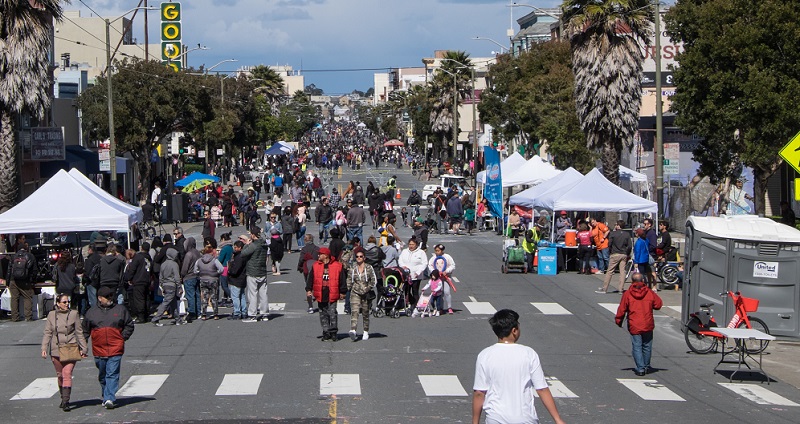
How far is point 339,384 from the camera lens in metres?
14.6

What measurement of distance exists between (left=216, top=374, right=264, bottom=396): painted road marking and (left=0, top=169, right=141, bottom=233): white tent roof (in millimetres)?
8295

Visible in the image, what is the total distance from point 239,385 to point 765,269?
925 centimetres

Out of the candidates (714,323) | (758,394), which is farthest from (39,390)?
(714,323)

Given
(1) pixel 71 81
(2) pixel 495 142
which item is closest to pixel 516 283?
(1) pixel 71 81

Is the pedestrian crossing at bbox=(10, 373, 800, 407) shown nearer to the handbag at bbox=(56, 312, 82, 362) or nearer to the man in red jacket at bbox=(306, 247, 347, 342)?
the handbag at bbox=(56, 312, 82, 362)

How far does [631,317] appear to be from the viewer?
15.2 metres

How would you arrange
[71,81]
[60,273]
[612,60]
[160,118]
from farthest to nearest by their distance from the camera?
[71,81] → [160,118] → [612,60] → [60,273]

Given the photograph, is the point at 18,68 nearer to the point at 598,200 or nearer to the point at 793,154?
the point at 598,200

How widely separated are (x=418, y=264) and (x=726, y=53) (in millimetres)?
11156

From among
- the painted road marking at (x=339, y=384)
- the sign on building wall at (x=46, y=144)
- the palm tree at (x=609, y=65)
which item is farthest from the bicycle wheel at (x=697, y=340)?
the sign on building wall at (x=46, y=144)

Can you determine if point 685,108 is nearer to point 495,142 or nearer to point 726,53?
point 726,53

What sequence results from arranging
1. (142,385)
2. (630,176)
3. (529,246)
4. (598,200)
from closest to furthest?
(142,385) < (598,200) < (529,246) < (630,176)

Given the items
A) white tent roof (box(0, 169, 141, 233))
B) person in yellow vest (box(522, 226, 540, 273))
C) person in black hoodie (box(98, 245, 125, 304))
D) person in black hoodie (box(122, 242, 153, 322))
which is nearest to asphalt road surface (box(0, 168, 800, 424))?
person in black hoodie (box(122, 242, 153, 322))

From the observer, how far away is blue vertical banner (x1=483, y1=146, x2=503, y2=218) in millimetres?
34969
